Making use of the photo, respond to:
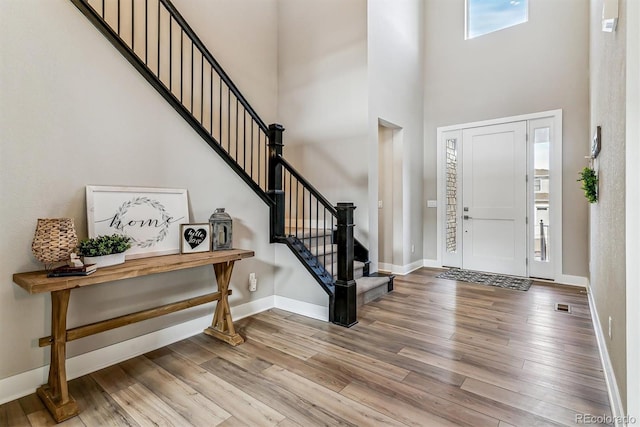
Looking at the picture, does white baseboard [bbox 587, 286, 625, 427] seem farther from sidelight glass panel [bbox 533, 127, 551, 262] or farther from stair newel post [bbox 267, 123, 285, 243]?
stair newel post [bbox 267, 123, 285, 243]

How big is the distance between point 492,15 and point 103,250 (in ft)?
21.1

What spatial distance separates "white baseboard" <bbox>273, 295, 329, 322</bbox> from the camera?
3.17 m

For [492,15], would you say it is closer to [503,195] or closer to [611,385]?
[503,195]

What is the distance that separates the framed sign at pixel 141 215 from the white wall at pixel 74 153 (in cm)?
7

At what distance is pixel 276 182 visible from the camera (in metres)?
3.39

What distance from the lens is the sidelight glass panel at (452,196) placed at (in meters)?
5.57

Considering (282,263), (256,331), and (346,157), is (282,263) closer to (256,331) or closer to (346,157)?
(256,331)

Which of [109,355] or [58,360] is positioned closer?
[58,360]

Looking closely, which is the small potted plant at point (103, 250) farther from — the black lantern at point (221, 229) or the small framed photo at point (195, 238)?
the black lantern at point (221, 229)

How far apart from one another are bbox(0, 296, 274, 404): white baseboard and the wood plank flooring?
0.06m

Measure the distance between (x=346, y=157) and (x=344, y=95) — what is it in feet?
2.79

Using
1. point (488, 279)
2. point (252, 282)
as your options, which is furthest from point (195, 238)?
point (488, 279)

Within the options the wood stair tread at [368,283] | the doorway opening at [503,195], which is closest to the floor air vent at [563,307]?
the doorway opening at [503,195]

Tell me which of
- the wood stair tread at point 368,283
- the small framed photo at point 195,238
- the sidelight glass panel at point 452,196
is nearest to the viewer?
the small framed photo at point 195,238
